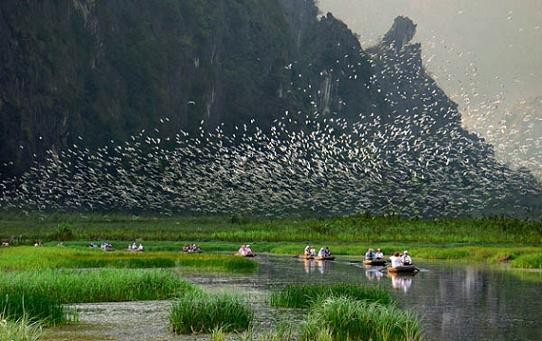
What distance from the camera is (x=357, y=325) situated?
2611 centimetres

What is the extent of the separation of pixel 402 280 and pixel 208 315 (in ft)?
92.3

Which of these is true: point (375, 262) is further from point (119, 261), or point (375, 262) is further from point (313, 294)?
point (313, 294)

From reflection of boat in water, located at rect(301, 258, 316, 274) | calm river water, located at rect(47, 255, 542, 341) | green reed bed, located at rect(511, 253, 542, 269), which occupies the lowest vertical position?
calm river water, located at rect(47, 255, 542, 341)

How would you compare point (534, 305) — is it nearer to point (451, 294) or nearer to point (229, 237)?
point (451, 294)

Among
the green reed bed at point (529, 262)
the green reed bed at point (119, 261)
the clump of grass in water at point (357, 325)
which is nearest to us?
the clump of grass in water at point (357, 325)

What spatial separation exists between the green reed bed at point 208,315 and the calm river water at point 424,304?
0.68 m

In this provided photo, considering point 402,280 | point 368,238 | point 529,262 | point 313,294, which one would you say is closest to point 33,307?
point 313,294

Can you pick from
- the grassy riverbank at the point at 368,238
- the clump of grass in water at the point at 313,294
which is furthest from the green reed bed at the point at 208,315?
the grassy riverbank at the point at 368,238

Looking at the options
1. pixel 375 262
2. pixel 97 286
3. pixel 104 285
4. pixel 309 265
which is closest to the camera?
pixel 97 286

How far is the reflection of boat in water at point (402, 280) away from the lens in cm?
4889

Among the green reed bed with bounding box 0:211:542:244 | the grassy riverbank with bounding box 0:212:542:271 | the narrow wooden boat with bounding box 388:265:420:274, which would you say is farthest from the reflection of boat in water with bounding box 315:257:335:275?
the green reed bed with bounding box 0:211:542:244

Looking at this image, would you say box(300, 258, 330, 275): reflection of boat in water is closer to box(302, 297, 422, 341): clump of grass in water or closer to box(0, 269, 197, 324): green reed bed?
box(0, 269, 197, 324): green reed bed

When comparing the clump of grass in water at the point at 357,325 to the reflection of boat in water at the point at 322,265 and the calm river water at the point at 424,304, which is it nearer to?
the calm river water at the point at 424,304

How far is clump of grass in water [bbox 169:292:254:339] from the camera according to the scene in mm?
28469
